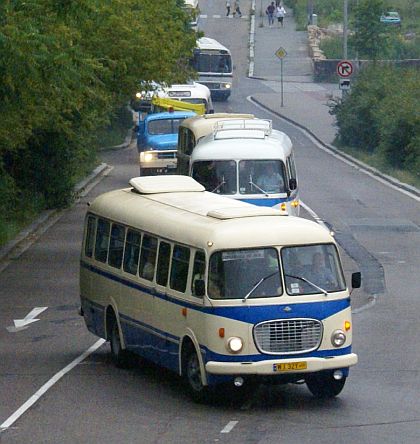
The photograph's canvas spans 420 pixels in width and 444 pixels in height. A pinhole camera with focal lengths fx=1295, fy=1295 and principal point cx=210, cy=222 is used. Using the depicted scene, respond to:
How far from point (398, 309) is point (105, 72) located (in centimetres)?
985

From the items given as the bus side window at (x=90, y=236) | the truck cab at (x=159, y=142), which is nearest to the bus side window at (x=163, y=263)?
the bus side window at (x=90, y=236)

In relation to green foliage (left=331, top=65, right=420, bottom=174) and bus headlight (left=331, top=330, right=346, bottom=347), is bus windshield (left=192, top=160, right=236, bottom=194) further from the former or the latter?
green foliage (left=331, top=65, right=420, bottom=174)

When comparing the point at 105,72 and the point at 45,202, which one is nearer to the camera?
the point at 105,72

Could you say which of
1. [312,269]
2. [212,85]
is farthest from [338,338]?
[212,85]

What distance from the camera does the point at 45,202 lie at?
1444 inches

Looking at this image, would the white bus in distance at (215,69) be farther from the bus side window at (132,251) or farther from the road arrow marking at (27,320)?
the bus side window at (132,251)

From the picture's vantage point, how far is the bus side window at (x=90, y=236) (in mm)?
18641

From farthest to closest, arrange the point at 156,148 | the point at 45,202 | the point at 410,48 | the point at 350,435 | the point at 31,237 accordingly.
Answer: the point at 410,48
the point at 156,148
the point at 45,202
the point at 31,237
the point at 350,435

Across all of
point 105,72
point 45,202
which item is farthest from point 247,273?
point 45,202

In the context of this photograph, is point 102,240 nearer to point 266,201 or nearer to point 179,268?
point 179,268

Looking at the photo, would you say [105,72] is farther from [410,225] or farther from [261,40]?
[261,40]

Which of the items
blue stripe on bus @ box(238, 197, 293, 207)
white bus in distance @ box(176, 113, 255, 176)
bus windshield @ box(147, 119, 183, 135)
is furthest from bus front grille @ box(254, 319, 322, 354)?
bus windshield @ box(147, 119, 183, 135)

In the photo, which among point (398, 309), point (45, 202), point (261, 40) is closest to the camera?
point (398, 309)

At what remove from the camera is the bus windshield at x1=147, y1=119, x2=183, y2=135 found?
43.6 m
